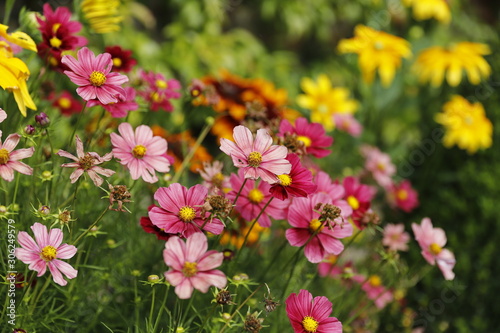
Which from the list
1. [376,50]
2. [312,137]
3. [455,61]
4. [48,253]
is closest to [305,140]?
[312,137]

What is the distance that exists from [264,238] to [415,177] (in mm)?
992

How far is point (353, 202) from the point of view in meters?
0.93

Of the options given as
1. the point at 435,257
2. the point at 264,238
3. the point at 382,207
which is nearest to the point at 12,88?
the point at 264,238

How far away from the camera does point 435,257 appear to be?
36.0 inches

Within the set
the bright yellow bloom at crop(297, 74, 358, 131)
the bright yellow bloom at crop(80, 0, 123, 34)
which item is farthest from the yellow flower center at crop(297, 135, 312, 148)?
the bright yellow bloom at crop(297, 74, 358, 131)

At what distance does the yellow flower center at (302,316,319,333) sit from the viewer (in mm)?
657

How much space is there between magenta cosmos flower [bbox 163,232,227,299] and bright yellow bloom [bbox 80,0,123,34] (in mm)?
585

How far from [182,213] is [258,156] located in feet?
0.38

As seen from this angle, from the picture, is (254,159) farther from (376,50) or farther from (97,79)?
(376,50)

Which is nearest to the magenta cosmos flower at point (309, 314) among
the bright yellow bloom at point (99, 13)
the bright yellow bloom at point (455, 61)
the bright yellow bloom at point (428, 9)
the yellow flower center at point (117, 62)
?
the yellow flower center at point (117, 62)

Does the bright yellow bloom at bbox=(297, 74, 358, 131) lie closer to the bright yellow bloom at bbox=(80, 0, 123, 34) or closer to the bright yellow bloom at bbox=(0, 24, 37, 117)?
the bright yellow bloom at bbox=(80, 0, 123, 34)

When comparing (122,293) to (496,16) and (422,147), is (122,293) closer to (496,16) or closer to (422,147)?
(422,147)

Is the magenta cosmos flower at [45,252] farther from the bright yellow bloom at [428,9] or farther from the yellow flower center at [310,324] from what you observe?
the bright yellow bloom at [428,9]

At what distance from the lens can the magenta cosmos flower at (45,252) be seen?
0.62 meters
